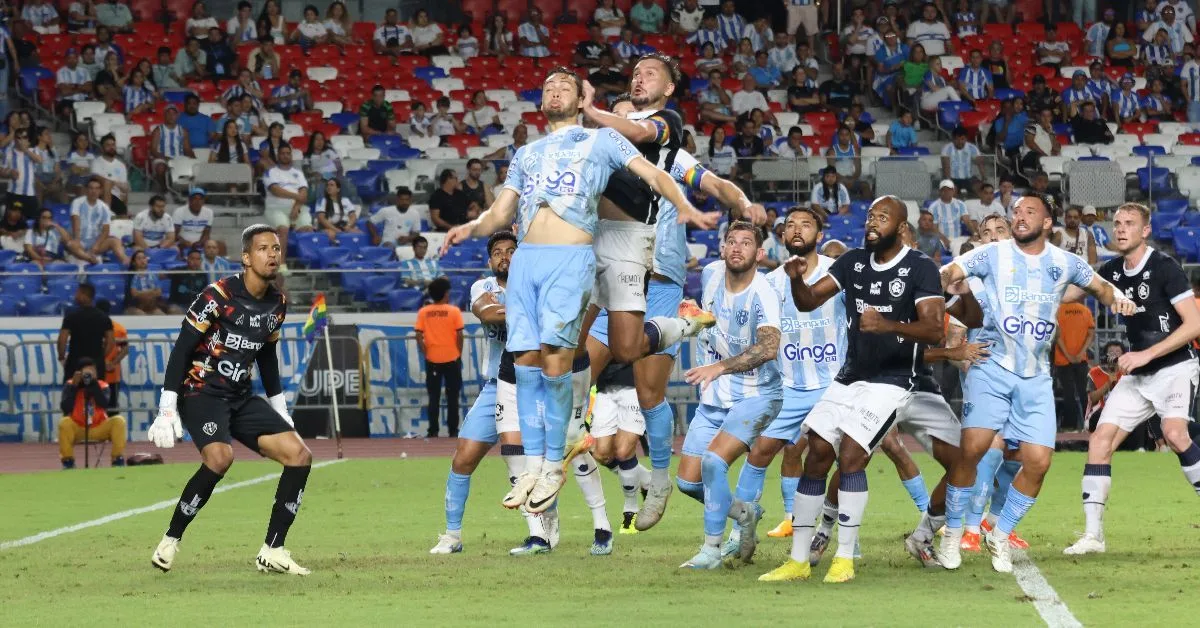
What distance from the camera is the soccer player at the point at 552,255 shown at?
357 inches

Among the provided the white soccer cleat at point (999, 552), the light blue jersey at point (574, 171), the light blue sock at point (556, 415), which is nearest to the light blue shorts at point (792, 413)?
the white soccer cleat at point (999, 552)

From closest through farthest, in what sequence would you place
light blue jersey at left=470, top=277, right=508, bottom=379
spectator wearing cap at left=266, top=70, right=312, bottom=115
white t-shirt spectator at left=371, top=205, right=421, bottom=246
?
light blue jersey at left=470, top=277, right=508, bottom=379 < white t-shirt spectator at left=371, top=205, right=421, bottom=246 < spectator wearing cap at left=266, top=70, right=312, bottom=115

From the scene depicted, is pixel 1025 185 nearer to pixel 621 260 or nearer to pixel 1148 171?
pixel 1148 171

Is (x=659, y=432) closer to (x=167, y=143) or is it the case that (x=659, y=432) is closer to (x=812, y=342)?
(x=812, y=342)

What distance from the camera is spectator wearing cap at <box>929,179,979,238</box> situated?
24469 mm

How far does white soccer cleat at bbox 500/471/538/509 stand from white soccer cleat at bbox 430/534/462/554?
1.88m

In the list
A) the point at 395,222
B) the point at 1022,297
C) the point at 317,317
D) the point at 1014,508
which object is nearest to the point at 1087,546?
the point at 1014,508

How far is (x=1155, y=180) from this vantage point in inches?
1017

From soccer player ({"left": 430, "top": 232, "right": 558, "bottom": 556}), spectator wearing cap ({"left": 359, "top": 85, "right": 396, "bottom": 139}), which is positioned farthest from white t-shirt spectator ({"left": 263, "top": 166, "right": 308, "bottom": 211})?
soccer player ({"left": 430, "top": 232, "right": 558, "bottom": 556})

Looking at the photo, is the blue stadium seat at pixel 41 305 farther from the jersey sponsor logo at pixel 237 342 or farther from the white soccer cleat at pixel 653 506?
the white soccer cleat at pixel 653 506

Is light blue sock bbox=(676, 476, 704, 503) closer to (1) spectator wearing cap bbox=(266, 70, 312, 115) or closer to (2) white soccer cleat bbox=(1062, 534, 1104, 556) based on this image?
(2) white soccer cleat bbox=(1062, 534, 1104, 556)

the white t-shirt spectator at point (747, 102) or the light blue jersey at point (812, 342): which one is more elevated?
the white t-shirt spectator at point (747, 102)

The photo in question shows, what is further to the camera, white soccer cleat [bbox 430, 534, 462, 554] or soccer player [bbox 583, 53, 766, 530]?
white soccer cleat [bbox 430, 534, 462, 554]

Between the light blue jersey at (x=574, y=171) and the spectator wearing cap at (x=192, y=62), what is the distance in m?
19.5
